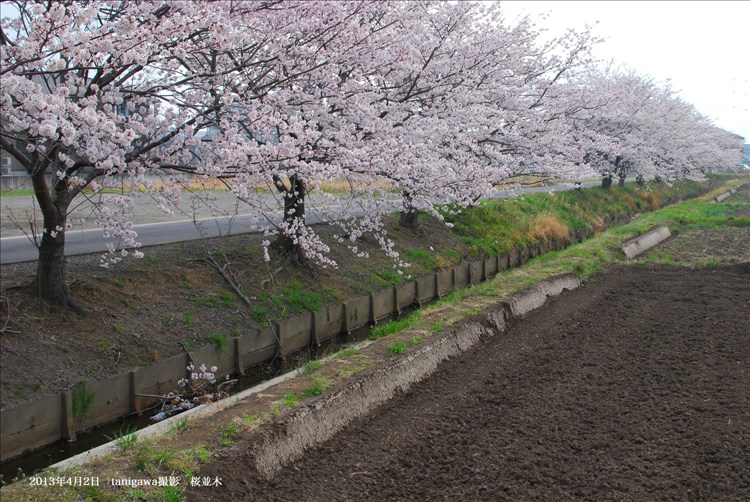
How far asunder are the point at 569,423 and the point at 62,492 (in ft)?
15.5

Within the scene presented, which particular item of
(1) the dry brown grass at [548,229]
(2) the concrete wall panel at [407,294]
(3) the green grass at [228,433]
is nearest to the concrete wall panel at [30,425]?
(3) the green grass at [228,433]

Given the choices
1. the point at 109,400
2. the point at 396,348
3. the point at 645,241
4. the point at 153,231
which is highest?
the point at 153,231

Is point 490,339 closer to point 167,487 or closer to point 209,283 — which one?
point 209,283

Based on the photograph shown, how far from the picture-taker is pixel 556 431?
6.64 meters

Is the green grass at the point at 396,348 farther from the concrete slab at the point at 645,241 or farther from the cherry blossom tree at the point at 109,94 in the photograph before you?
the concrete slab at the point at 645,241

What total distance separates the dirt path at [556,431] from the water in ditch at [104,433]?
248cm

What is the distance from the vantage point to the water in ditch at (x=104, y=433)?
706 centimetres

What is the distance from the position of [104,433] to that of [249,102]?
4632 mm

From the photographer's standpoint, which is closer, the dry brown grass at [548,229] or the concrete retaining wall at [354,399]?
the concrete retaining wall at [354,399]

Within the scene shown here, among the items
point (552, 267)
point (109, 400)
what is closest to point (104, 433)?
point (109, 400)

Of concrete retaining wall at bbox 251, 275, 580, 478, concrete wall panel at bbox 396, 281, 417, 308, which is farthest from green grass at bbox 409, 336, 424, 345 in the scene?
concrete wall panel at bbox 396, 281, 417, 308

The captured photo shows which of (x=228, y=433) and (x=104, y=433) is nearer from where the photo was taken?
(x=228, y=433)

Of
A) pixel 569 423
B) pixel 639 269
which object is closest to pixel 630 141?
pixel 639 269

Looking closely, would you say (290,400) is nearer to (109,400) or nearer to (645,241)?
(109,400)
